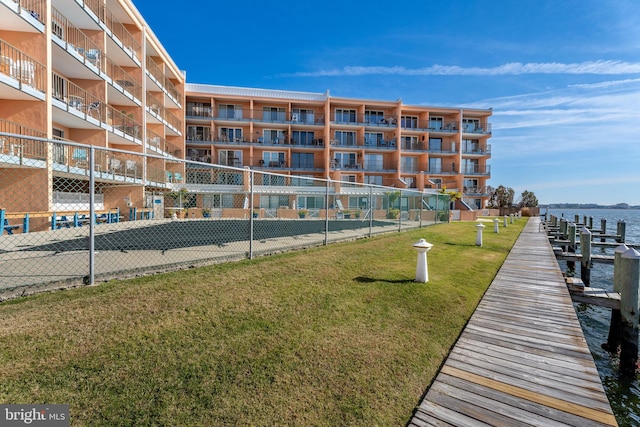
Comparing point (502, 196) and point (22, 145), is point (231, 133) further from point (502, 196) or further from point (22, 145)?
point (502, 196)

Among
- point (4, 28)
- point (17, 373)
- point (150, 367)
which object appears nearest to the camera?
point (17, 373)

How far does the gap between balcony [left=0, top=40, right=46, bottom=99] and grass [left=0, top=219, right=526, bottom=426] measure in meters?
11.2

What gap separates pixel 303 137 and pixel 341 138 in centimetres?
469

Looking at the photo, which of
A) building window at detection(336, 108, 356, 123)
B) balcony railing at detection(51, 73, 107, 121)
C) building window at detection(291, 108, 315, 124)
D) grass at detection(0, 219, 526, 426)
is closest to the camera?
grass at detection(0, 219, 526, 426)

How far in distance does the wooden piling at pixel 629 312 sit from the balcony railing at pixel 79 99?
2018 centimetres

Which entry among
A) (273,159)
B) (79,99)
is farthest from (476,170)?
(79,99)

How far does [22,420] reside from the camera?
231 cm

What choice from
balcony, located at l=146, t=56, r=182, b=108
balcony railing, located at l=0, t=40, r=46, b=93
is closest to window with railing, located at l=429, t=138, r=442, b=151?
balcony, located at l=146, t=56, r=182, b=108

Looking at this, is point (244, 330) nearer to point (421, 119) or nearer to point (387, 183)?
point (387, 183)

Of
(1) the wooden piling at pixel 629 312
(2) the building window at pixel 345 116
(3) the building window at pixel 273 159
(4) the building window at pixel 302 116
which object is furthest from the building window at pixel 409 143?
(1) the wooden piling at pixel 629 312

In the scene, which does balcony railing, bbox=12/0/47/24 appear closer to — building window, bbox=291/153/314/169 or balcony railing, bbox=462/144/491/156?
building window, bbox=291/153/314/169

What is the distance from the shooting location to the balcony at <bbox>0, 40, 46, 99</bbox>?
10.4 m

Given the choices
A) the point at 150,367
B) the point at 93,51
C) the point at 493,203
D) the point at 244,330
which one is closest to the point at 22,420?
the point at 150,367

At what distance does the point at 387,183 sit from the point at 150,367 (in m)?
35.4
